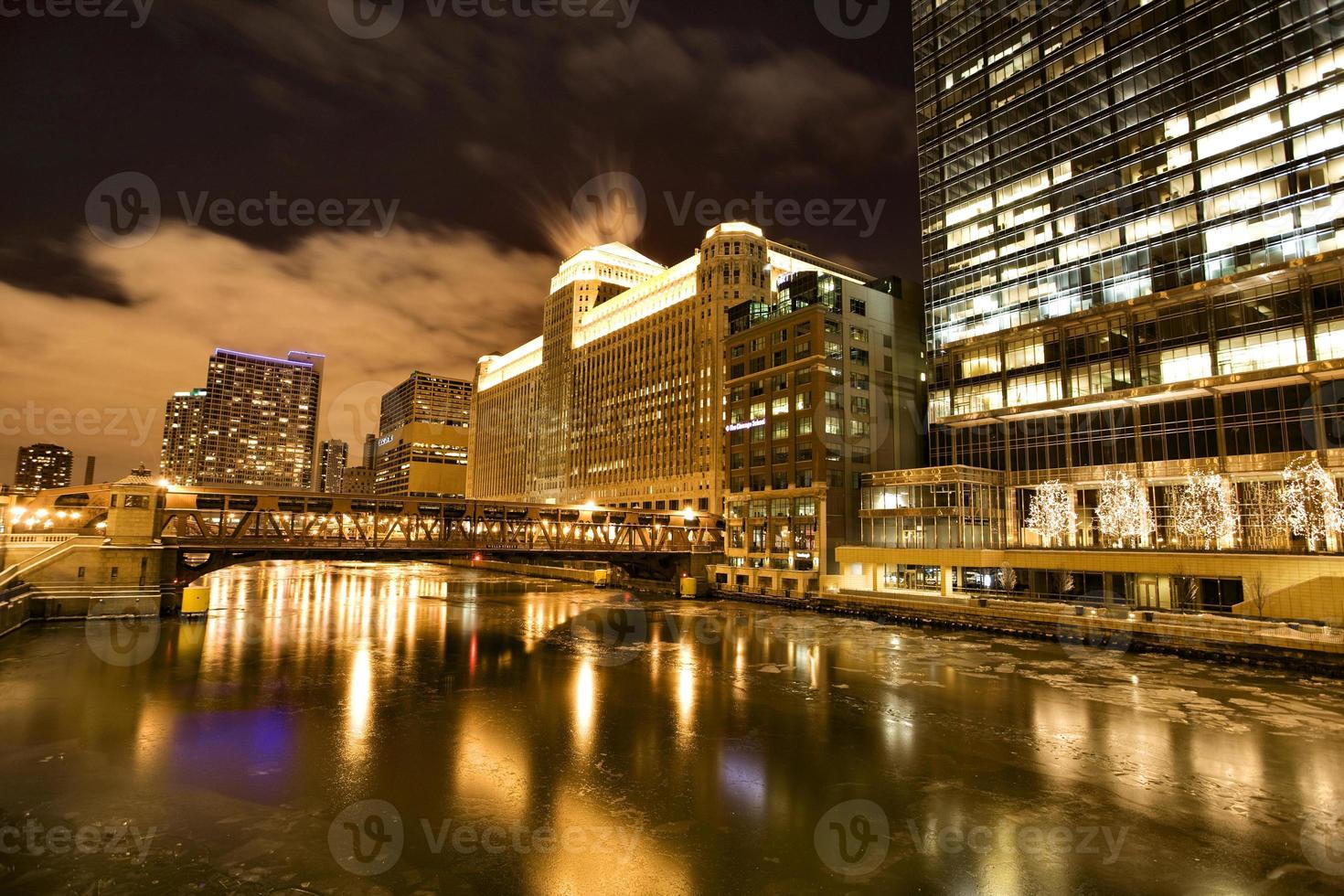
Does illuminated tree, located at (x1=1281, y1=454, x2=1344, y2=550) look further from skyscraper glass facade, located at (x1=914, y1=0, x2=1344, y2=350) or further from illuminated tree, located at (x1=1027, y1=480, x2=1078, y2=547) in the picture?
skyscraper glass facade, located at (x1=914, y1=0, x2=1344, y2=350)

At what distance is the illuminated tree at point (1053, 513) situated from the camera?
71000mm

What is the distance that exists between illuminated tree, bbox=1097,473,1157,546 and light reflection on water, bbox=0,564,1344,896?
24537mm

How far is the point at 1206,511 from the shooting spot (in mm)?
60625

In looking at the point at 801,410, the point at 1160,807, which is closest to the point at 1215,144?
the point at 801,410

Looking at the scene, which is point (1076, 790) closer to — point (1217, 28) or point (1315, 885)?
point (1315, 885)

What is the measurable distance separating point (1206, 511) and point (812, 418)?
4139 cm

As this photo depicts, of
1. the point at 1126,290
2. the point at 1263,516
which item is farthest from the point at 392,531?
the point at 1263,516

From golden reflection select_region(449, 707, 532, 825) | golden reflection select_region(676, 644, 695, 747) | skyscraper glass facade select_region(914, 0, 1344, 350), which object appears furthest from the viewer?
skyscraper glass facade select_region(914, 0, 1344, 350)

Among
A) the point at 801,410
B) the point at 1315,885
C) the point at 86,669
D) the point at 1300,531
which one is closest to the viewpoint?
the point at 1315,885

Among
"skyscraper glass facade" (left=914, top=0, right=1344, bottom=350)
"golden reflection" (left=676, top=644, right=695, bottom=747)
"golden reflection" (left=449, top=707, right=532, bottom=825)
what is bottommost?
"golden reflection" (left=676, top=644, right=695, bottom=747)

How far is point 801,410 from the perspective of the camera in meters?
90.9

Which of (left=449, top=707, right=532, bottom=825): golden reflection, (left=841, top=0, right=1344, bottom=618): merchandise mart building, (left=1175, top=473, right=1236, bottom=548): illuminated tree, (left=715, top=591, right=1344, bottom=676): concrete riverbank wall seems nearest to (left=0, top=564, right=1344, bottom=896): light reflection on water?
(left=449, top=707, right=532, bottom=825): golden reflection

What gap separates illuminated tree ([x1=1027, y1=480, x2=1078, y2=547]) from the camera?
7100cm

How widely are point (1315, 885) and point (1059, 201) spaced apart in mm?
76116
